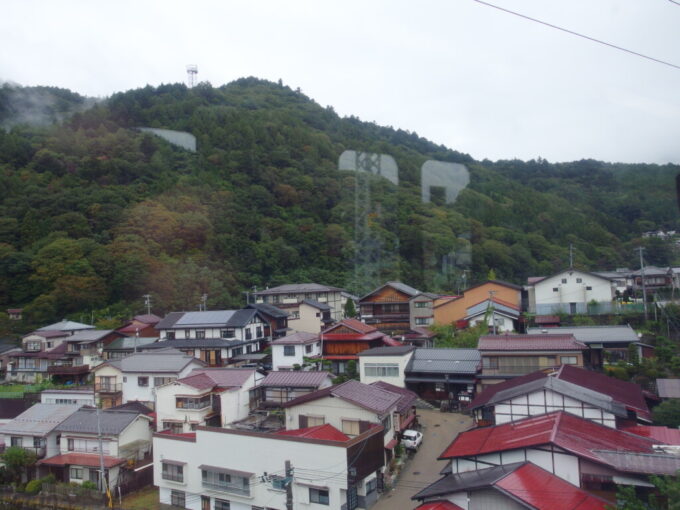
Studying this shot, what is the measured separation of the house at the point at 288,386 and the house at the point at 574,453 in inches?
182

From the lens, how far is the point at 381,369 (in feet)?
42.1

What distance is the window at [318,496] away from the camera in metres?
7.33

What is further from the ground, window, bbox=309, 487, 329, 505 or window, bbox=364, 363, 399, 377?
window, bbox=364, 363, 399, 377

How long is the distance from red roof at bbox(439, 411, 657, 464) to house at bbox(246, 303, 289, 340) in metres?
12.2

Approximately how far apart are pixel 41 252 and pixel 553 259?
89.7 feet

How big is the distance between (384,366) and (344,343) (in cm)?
255

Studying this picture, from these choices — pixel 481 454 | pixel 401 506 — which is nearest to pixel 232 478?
pixel 401 506

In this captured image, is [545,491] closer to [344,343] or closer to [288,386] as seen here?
[288,386]

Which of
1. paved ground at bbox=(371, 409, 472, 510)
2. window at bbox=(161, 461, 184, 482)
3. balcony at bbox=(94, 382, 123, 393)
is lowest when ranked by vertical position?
paved ground at bbox=(371, 409, 472, 510)

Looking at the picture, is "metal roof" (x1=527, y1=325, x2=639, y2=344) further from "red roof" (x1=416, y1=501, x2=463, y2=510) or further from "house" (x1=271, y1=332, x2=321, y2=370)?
"red roof" (x1=416, y1=501, x2=463, y2=510)

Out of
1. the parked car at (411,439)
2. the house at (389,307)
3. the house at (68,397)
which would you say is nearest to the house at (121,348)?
the house at (68,397)

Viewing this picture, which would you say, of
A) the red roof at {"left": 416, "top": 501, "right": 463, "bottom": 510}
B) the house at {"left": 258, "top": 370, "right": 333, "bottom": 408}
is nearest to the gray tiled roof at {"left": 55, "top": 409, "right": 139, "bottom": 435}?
the house at {"left": 258, "top": 370, "right": 333, "bottom": 408}

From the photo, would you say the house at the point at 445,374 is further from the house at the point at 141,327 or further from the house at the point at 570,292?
the house at the point at 141,327

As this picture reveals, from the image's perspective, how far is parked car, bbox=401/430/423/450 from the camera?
9.68 meters
